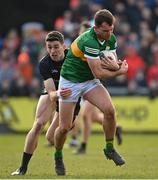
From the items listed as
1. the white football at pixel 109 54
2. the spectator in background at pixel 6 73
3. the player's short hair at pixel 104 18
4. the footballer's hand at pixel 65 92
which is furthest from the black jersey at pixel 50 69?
the spectator in background at pixel 6 73

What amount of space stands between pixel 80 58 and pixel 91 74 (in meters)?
0.30

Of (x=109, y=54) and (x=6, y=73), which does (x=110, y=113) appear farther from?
(x=6, y=73)

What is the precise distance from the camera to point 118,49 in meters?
24.3

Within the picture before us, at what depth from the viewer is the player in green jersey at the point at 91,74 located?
1214cm

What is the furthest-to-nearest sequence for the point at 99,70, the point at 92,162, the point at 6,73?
the point at 6,73 → the point at 92,162 → the point at 99,70

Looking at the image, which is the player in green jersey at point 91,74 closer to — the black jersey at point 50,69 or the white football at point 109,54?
the white football at point 109,54

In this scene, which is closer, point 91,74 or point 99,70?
point 99,70

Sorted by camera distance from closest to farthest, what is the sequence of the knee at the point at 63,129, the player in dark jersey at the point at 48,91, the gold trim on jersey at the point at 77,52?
1. the gold trim on jersey at the point at 77,52
2. the knee at the point at 63,129
3. the player in dark jersey at the point at 48,91

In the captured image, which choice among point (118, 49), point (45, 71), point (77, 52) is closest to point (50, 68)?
point (45, 71)

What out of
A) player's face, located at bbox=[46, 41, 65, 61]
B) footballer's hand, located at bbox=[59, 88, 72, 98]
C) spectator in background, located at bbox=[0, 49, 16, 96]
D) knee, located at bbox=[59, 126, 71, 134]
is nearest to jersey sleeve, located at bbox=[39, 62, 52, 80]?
player's face, located at bbox=[46, 41, 65, 61]

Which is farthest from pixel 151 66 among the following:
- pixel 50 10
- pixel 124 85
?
pixel 50 10

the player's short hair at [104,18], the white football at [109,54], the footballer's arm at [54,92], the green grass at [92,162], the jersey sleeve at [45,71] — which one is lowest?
the green grass at [92,162]

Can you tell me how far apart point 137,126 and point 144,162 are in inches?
362

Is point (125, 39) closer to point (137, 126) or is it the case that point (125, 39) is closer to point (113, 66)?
point (137, 126)
